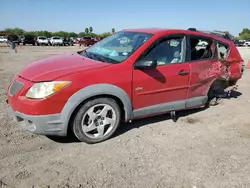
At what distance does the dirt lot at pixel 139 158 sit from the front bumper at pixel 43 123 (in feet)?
0.96

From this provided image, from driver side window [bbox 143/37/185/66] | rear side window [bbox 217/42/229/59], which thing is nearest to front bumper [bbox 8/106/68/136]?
driver side window [bbox 143/37/185/66]

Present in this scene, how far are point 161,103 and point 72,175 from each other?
1962mm

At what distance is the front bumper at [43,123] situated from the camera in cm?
329

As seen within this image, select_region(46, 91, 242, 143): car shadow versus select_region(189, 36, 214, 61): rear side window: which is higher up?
select_region(189, 36, 214, 61): rear side window

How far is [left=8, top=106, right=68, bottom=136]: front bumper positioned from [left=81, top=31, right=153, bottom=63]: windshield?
3.94 feet

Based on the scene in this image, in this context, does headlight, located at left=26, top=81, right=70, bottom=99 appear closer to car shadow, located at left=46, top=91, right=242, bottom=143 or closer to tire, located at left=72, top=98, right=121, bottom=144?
tire, located at left=72, top=98, right=121, bottom=144

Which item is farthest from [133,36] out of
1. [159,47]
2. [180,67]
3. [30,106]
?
[30,106]

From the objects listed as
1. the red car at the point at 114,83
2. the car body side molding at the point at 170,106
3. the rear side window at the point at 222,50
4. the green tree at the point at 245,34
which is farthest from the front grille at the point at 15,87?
the green tree at the point at 245,34

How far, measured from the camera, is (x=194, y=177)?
2953 millimetres

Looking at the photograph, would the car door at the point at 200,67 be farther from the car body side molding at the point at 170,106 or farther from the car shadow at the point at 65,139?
the car shadow at the point at 65,139

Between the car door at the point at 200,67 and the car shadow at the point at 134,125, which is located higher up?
the car door at the point at 200,67

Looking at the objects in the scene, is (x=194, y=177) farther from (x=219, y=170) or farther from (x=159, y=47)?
(x=159, y=47)

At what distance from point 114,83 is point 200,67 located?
6.12ft

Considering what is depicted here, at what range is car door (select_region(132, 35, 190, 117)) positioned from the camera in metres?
3.92
